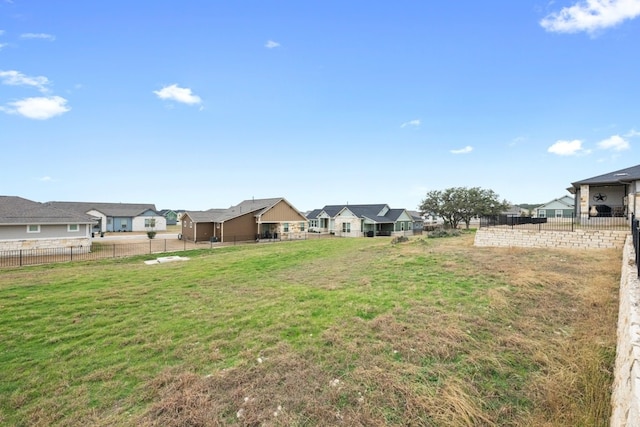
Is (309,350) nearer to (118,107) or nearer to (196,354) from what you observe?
(196,354)

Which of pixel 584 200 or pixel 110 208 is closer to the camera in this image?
pixel 584 200

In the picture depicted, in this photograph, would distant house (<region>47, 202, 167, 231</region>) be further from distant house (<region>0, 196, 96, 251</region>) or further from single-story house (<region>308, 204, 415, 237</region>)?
single-story house (<region>308, 204, 415, 237</region>)

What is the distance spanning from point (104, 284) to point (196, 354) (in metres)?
8.85

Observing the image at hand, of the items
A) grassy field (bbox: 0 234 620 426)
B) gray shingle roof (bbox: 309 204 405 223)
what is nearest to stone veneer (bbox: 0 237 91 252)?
grassy field (bbox: 0 234 620 426)

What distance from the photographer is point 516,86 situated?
2052cm

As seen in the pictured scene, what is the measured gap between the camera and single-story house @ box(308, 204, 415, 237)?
40719 mm

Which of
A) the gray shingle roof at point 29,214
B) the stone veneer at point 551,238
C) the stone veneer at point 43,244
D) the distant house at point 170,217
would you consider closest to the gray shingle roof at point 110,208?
the distant house at point 170,217

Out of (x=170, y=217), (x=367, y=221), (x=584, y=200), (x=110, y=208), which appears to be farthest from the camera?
(x=170, y=217)

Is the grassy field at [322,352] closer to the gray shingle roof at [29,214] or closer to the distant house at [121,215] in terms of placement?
the gray shingle roof at [29,214]

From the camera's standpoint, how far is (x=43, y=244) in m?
20.9

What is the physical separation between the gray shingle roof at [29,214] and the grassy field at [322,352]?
14411mm

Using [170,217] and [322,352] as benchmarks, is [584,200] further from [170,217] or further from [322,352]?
[170,217]

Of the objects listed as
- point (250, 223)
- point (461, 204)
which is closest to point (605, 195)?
point (461, 204)

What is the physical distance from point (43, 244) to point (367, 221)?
112 ft
